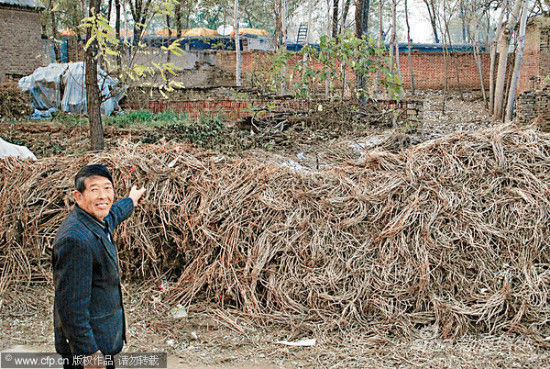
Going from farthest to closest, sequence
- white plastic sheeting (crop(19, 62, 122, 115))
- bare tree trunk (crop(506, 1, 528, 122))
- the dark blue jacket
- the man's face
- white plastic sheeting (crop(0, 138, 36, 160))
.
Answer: white plastic sheeting (crop(19, 62, 122, 115)) < bare tree trunk (crop(506, 1, 528, 122)) < white plastic sheeting (crop(0, 138, 36, 160)) < the man's face < the dark blue jacket

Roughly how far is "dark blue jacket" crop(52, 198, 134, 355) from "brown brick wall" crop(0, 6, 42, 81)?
2005cm

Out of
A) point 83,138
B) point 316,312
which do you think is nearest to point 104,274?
point 316,312

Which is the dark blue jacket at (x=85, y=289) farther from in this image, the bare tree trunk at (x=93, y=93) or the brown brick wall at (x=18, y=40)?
the brown brick wall at (x=18, y=40)

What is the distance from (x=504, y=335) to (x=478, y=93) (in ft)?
70.9

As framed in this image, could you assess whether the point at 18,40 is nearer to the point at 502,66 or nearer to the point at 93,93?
the point at 93,93

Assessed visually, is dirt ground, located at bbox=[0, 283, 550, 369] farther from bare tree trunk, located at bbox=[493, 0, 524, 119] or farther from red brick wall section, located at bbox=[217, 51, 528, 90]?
red brick wall section, located at bbox=[217, 51, 528, 90]

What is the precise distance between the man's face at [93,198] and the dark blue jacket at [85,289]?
1.4 inches

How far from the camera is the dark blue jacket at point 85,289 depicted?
237 centimetres

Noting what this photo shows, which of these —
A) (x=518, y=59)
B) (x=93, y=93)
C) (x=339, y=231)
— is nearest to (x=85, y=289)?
(x=339, y=231)

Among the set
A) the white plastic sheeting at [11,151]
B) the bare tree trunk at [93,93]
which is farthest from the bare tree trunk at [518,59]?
the white plastic sheeting at [11,151]

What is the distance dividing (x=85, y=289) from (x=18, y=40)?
2135 cm

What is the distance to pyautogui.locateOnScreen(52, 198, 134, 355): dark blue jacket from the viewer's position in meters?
2.37

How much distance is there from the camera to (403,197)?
4.89m

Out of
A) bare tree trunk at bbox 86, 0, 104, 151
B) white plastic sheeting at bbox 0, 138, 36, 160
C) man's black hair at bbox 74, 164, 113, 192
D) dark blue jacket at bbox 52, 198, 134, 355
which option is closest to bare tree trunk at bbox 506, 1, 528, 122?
bare tree trunk at bbox 86, 0, 104, 151
